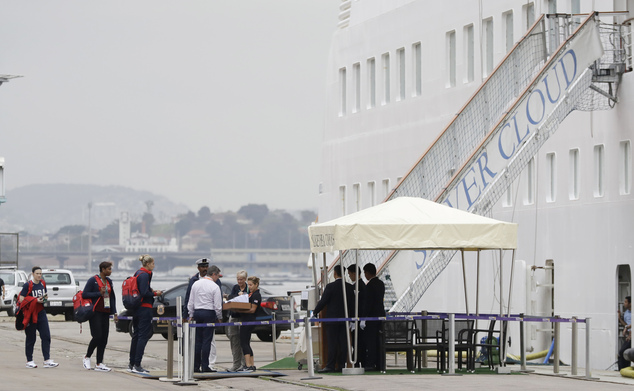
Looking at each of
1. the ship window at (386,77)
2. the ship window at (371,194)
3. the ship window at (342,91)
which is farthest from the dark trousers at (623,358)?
the ship window at (342,91)

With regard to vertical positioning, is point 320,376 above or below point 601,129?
below

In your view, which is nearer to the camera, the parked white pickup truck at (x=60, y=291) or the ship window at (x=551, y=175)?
the ship window at (x=551, y=175)

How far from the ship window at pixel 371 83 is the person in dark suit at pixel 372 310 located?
1773 centimetres

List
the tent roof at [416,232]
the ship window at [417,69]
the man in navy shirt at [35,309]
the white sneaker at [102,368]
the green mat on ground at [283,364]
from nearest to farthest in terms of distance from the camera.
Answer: the tent roof at [416,232] → the white sneaker at [102,368] → the man in navy shirt at [35,309] → the green mat on ground at [283,364] → the ship window at [417,69]

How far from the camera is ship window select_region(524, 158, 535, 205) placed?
29.5m

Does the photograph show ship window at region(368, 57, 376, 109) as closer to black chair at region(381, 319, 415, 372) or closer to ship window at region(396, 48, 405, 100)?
ship window at region(396, 48, 405, 100)

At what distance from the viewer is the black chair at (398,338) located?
68.7 feet

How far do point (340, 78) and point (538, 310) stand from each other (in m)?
14.4

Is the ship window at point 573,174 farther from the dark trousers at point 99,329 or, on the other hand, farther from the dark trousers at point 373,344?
the dark trousers at point 99,329

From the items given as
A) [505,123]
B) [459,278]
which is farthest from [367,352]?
[459,278]

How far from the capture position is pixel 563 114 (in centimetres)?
2398

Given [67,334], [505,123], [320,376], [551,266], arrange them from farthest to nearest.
A: 1. [67,334]
2. [551,266]
3. [505,123]
4. [320,376]

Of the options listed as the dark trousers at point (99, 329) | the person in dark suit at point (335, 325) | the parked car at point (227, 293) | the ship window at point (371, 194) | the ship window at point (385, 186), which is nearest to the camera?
the person in dark suit at point (335, 325)

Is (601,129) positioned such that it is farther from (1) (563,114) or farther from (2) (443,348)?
(2) (443,348)
